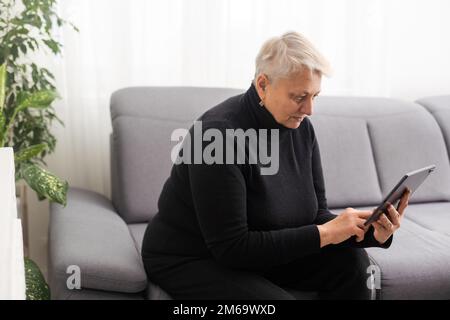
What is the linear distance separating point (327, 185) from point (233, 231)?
96cm

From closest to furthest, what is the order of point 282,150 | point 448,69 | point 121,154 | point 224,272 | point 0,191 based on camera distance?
point 0,191
point 224,272
point 282,150
point 121,154
point 448,69

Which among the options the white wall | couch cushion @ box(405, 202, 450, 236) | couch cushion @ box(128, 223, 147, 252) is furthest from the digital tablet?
the white wall

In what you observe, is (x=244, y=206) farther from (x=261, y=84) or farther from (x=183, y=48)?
(x=183, y=48)

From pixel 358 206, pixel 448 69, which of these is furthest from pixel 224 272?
pixel 448 69

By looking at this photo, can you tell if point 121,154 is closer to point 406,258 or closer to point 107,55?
A: point 107,55

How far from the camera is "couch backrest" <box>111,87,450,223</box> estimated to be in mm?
2234

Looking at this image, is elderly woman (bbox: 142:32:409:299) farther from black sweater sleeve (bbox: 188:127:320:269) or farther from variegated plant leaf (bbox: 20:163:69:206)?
variegated plant leaf (bbox: 20:163:69:206)

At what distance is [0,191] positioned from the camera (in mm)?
1164

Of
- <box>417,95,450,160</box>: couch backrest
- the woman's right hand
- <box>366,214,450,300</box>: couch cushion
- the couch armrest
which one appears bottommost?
<box>366,214,450,300</box>: couch cushion

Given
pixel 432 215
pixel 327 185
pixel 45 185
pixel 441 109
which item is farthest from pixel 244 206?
pixel 441 109

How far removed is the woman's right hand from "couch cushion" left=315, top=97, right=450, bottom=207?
0.85m

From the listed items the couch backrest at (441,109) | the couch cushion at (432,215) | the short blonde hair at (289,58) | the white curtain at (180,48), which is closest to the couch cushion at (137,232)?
the white curtain at (180,48)
